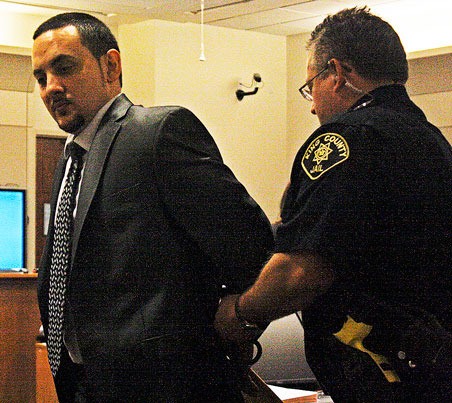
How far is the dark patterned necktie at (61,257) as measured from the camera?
2.13m

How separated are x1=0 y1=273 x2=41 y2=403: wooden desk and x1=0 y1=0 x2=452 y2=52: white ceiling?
3.33 metres

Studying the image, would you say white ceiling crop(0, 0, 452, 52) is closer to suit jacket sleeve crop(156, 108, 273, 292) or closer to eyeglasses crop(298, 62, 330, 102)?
eyeglasses crop(298, 62, 330, 102)

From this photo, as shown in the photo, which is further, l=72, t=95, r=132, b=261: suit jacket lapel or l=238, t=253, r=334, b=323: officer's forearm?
l=72, t=95, r=132, b=261: suit jacket lapel

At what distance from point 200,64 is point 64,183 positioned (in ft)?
23.5

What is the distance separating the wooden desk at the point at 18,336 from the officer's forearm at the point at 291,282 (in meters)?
3.74

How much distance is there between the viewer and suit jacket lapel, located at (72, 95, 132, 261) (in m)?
2.08

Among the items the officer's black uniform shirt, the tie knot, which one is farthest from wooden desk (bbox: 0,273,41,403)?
the officer's black uniform shirt

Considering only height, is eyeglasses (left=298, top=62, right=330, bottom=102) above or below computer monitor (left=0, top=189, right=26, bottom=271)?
above

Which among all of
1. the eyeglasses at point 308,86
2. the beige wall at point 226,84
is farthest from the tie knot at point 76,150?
the beige wall at point 226,84

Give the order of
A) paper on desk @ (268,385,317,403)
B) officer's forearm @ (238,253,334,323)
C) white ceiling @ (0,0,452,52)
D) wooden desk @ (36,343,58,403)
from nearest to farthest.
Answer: officer's forearm @ (238,253,334,323), paper on desk @ (268,385,317,403), wooden desk @ (36,343,58,403), white ceiling @ (0,0,452,52)

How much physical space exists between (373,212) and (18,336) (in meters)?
3.94

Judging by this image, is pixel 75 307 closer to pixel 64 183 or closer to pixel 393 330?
pixel 64 183

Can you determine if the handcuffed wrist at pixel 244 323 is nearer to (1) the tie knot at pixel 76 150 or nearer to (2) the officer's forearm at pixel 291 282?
(2) the officer's forearm at pixel 291 282

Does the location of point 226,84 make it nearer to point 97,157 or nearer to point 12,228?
point 12,228
